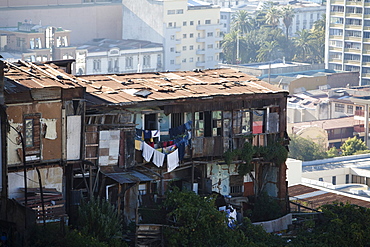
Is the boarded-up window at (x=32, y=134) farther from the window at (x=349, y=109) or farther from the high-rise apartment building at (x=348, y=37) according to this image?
the high-rise apartment building at (x=348, y=37)

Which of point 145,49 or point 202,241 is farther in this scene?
point 145,49

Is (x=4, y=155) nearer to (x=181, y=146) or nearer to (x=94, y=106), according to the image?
(x=94, y=106)

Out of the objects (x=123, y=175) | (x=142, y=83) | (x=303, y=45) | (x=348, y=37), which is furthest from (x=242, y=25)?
(x=123, y=175)

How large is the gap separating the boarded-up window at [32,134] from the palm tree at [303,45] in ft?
470

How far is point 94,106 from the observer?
2867 cm

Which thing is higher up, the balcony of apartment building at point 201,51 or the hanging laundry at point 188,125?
the hanging laundry at point 188,125

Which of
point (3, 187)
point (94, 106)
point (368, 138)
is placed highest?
point (94, 106)

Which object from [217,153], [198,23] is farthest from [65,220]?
[198,23]

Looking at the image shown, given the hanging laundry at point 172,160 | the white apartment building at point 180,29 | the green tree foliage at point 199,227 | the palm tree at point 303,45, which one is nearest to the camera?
the green tree foliage at point 199,227

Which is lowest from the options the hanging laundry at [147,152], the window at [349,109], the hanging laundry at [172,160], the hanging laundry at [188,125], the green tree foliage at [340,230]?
the window at [349,109]

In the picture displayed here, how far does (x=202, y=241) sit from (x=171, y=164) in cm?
365

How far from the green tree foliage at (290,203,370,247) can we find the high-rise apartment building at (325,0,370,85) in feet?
399

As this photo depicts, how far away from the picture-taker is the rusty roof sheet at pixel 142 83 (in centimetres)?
2880

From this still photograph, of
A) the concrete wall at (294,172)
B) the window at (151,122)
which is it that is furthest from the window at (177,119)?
the concrete wall at (294,172)
